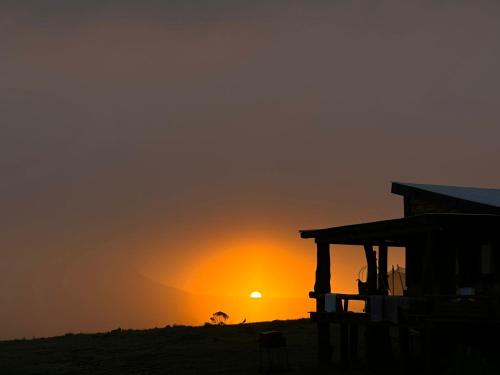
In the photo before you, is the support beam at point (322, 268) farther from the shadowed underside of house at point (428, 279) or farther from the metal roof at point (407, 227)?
the metal roof at point (407, 227)

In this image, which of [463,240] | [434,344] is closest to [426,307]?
[434,344]

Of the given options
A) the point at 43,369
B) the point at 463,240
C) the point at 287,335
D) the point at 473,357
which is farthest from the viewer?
the point at 287,335

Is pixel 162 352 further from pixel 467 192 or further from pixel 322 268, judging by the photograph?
pixel 467 192

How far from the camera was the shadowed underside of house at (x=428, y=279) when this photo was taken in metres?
24.7

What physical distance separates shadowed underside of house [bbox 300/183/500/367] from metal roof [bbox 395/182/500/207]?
38 millimetres

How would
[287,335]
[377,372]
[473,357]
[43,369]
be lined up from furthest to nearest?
[287,335]
[43,369]
[377,372]
[473,357]

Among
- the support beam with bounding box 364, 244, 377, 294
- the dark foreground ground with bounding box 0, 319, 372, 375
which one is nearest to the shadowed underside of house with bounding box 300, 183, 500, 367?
the support beam with bounding box 364, 244, 377, 294

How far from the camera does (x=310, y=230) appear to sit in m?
30.2

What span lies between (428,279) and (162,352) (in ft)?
46.0

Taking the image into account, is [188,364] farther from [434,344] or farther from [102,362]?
[434,344]

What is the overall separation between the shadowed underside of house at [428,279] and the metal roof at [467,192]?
38mm

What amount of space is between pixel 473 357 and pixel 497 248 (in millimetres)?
5402

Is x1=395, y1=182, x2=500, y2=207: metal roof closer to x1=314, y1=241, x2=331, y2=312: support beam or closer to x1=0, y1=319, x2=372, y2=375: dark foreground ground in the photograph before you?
x1=314, y1=241, x2=331, y2=312: support beam

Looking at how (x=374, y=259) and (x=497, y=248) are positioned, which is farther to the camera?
(x=374, y=259)
